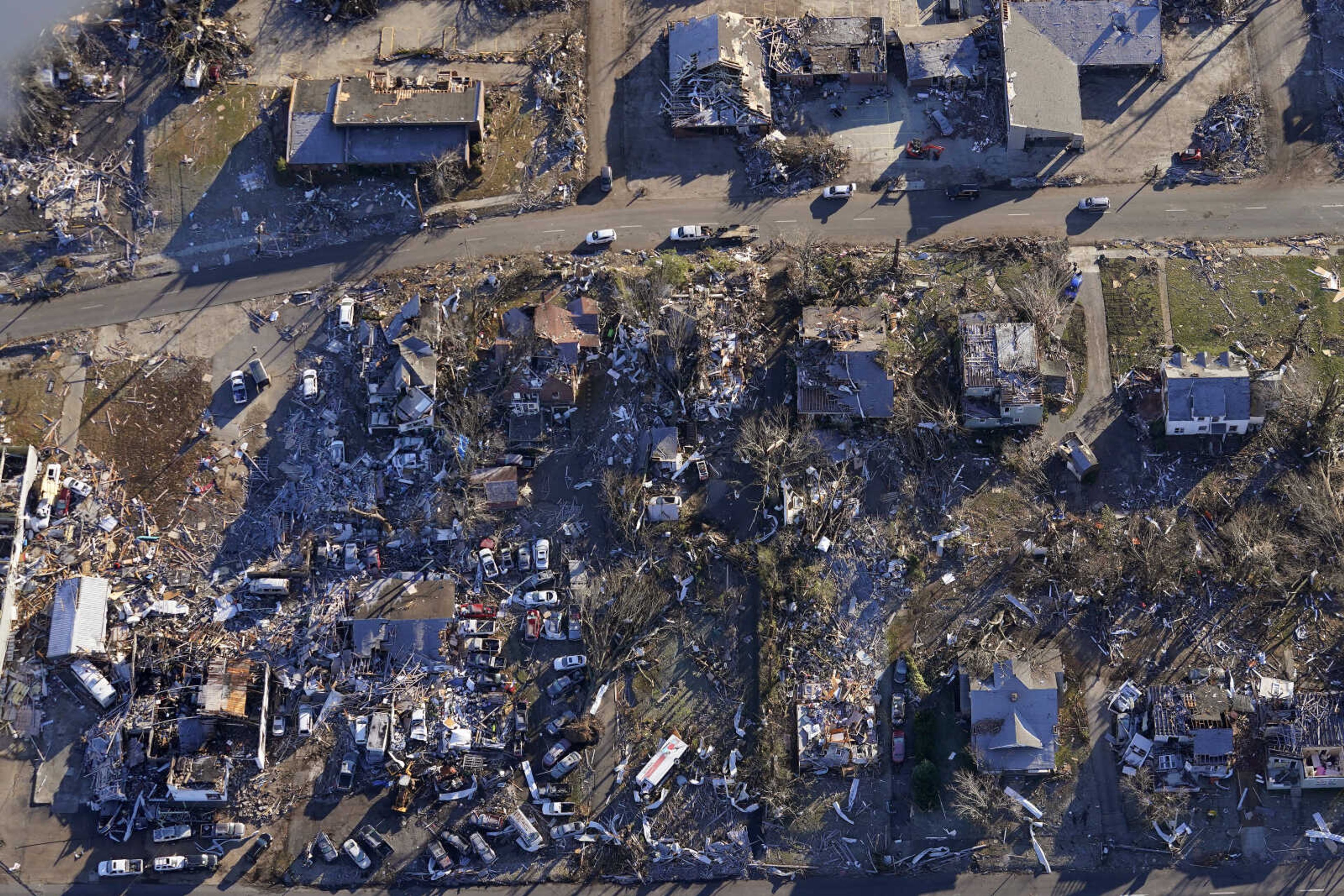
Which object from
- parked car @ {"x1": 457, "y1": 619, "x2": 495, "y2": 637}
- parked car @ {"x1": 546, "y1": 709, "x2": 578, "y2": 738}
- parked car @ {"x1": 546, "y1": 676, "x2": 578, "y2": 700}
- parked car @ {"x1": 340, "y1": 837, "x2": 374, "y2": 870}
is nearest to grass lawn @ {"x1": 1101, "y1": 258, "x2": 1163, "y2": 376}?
parked car @ {"x1": 546, "y1": 676, "x2": 578, "y2": 700}

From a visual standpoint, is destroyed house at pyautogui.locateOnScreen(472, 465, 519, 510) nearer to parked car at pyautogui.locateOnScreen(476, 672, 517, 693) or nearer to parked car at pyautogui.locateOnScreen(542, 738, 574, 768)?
parked car at pyautogui.locateOnScreen(476, 672, 517, 693)

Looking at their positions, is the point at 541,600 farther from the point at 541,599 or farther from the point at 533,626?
the point at 533,626

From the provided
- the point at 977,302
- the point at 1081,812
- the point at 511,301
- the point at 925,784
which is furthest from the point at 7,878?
the point at 977,302

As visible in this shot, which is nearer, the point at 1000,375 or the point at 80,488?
the point at 1000,375

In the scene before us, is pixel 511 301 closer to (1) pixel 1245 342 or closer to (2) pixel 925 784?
(2) pixel 925 784

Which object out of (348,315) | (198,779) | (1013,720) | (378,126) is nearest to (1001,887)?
(1013,720)

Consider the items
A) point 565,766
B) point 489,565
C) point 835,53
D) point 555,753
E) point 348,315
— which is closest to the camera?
point 565,766

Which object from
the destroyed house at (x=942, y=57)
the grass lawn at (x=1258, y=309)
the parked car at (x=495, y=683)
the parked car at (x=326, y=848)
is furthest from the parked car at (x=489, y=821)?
the destroyed house at (x=942, y=57)
